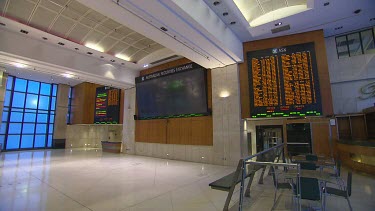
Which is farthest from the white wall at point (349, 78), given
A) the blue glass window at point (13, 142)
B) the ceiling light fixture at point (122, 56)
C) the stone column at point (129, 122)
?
the blue glass window at point (13, 142)

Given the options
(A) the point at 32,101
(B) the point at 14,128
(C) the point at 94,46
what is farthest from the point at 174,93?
(B) the point at 14,128

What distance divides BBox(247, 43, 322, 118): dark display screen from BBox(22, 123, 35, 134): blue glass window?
54.2 ft

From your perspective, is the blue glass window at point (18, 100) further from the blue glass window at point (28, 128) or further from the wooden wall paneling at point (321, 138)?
the wooden wall paneling at point (321, 138)

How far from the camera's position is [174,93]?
9195 mm

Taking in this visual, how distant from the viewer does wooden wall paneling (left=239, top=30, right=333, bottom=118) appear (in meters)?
6.30

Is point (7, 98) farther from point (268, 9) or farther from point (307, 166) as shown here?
point (307, 166)

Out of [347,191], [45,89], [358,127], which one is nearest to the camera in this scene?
[347,191]

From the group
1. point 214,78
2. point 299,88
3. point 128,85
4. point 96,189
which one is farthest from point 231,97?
point 128,85

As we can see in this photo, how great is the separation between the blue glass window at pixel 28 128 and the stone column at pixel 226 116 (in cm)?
1494

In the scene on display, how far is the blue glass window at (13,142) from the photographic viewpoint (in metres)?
13.9

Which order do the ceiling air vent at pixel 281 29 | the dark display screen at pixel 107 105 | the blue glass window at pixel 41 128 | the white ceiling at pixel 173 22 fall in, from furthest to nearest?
1. the blue glass window at pixel 41 128
2. the dark display screen at pixel 107 105
3. the ceiling air vent at pixel 281 29
4. the white ceiling at pixel 173 22

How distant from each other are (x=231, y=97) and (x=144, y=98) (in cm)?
497

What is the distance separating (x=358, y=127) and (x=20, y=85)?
21214 mm

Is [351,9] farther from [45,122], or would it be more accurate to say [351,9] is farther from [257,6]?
[45,122]
